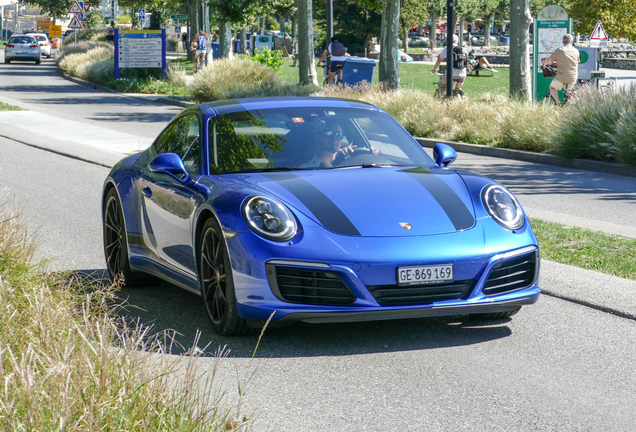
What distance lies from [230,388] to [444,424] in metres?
1.10

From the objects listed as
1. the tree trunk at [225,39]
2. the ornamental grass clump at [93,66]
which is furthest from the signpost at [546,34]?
the tree trunk at [225,39]

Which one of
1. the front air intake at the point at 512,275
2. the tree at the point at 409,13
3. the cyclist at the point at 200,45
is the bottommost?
the front air intake at the point at 512,275

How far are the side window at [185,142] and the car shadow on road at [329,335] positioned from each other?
3.31 feet

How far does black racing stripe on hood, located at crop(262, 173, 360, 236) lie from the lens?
500 centimetres

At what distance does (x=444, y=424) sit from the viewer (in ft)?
13.0

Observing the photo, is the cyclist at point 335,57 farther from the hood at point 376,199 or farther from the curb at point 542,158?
the hood at point 376,199

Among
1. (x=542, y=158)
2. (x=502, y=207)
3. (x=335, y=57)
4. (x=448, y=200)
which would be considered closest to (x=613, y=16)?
(x=335, y=57)

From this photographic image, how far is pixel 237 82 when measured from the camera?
94.1 feet

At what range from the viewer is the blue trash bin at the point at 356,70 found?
2991 centimetres

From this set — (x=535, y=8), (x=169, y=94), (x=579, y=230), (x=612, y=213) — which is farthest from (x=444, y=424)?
(x=535, y=8)

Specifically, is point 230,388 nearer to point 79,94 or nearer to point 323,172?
point 323,172

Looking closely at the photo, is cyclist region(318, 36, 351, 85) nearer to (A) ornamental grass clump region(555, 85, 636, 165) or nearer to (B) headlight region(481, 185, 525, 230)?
(A) ornamental grass clump region(555, 85, 636, 165)

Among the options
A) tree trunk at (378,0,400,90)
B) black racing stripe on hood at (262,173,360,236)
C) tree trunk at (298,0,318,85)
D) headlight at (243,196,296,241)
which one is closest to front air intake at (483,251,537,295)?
black racing stripe on hood at (262,173,360,236)

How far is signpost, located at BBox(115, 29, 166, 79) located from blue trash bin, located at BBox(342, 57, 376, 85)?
10.5 m
